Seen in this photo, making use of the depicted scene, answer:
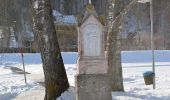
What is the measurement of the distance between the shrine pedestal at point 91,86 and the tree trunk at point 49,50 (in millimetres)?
1387

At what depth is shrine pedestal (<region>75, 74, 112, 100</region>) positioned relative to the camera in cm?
1041

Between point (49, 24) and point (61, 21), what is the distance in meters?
51.7

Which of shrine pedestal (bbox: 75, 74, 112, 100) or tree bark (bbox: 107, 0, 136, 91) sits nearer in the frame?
shrine pedestal (bbox: 75, 74, 112, 100)

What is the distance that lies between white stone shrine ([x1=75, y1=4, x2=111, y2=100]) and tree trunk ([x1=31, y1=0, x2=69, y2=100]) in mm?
1456

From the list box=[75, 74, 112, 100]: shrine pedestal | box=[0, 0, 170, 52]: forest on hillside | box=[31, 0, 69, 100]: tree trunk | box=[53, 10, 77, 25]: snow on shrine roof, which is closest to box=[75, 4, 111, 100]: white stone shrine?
box=[75, 74, 112, 100]: shrine pedestal

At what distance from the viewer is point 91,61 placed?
10.4 meters

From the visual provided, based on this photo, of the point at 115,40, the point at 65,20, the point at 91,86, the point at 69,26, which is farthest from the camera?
the point at 65,20

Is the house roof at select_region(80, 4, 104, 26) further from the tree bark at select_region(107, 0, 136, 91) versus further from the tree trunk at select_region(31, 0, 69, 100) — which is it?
the tree bark at select_region(107, 0, 136, 91)

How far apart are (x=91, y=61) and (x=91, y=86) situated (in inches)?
22.4

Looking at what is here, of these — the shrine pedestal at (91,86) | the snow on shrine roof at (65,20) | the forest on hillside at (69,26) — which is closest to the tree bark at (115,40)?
the shrine pedestal at (91,86)

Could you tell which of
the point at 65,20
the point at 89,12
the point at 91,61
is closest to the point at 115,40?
the point at 91,61

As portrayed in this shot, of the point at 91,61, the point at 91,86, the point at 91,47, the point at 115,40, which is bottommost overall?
the point at 91,86

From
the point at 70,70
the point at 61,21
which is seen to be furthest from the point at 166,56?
the point at 61,21

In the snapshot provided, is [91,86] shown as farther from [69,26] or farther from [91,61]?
[69,26]
